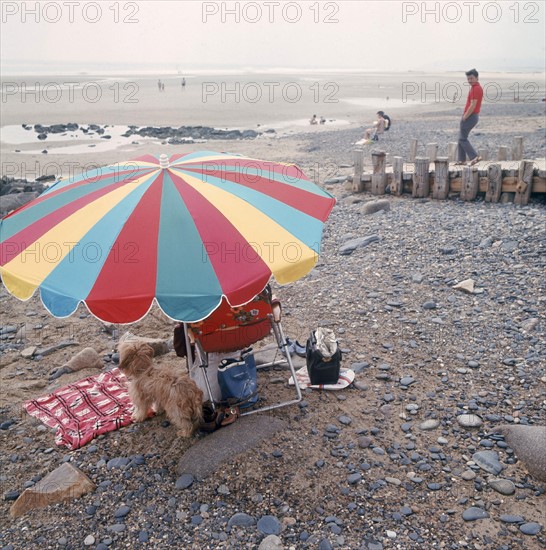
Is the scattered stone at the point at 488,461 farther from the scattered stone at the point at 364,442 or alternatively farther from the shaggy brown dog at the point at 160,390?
the shaggy brown dog at the point at 160,390

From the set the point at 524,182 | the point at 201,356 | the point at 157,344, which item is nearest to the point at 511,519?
the point at 201,356

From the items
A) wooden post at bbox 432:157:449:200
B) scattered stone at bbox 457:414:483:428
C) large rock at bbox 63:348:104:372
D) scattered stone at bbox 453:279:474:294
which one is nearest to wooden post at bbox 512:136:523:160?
wooden post at bbox 432:157:449:200

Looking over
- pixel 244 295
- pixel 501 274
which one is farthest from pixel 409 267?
pixel 244 295

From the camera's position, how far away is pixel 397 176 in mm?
11242

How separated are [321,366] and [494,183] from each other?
6985mm

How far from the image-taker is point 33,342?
21.5ft

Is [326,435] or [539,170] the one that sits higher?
[539,170]

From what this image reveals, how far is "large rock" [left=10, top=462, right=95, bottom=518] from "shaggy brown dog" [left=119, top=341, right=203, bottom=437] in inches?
30.1

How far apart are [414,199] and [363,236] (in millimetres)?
2387

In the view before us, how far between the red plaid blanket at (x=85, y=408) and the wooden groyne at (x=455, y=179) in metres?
7.70

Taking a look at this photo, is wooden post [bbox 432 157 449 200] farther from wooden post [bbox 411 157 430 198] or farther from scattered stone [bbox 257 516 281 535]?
scattered stone [bbox 257 516 281 535]

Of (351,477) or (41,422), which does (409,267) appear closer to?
(351,477)

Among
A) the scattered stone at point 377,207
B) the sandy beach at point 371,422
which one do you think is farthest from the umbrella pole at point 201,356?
the scattered stone at point 377,207

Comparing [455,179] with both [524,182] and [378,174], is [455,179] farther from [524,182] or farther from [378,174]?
[378,174]
